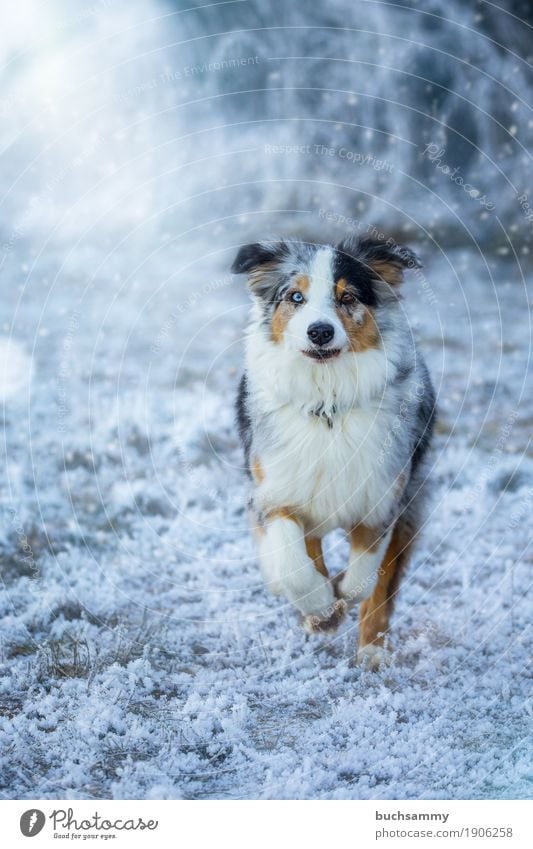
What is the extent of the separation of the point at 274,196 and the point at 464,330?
2252 mm

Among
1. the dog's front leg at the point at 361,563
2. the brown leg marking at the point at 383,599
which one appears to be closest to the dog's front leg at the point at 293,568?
the dog's front leg at the point at 361,563

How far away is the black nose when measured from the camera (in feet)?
12.1

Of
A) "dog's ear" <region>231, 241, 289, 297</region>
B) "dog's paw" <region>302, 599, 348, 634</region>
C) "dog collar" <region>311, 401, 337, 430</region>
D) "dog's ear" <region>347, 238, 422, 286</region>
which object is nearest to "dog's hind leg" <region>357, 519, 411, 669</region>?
"dog's paw" <region>302, 599, 348, 634</region>

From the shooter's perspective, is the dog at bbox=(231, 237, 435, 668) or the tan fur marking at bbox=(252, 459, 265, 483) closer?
the dog at bbox=(231, 237, 435, 668)

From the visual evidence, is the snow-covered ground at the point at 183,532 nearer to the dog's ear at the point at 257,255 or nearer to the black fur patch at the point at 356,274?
the black fur patch at the point at 356,274

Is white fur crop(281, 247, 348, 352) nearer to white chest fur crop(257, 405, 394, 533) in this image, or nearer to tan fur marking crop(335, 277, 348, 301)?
tan fur marking crop(335, 277, 348, 301)

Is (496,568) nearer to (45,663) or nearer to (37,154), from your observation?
(45,663)

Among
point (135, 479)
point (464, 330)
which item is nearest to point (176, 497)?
point (135, 479)

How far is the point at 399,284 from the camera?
410 centimetres

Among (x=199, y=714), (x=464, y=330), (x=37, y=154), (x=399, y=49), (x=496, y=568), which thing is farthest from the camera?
(x=464, y=330)

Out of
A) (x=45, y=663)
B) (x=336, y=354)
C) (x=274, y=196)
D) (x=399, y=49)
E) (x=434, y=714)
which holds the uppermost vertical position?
(x=399, y=49)

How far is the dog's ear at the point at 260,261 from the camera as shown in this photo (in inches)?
159
